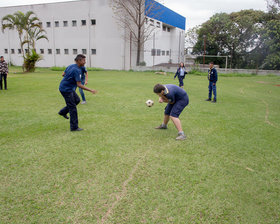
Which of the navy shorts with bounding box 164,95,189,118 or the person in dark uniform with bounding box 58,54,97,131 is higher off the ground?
the person in dark uniform with bounding box 58,54,97,131

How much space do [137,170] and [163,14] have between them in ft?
113

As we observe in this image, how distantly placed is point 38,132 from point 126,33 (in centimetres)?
2688

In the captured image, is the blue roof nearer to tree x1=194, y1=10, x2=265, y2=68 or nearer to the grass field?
tree x1=194, y1=10, x2=265, y2=68

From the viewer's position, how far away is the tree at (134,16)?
29891 mm

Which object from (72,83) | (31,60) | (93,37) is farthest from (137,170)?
(93,37)

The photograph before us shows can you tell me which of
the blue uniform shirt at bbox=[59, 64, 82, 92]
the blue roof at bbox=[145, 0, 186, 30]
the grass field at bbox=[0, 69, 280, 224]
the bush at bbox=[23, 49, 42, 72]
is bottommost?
the grass field at bbox=[0, 69, 280, 224]

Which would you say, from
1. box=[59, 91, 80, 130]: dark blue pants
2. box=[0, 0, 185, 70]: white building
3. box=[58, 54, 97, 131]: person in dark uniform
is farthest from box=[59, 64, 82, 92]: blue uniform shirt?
box=[0, 0, 185, 70]: white building

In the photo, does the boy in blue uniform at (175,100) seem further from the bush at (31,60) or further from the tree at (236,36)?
the tree at (236,36)

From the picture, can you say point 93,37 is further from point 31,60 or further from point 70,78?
point 70,78

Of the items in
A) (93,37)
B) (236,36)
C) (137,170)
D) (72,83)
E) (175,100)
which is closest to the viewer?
(137,170)

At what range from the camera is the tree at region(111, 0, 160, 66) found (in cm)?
2989

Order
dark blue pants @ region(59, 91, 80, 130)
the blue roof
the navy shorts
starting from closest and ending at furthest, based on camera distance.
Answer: the navy shorts
dark blue pants @ region(59, 91, 80, 130)
the blue roof

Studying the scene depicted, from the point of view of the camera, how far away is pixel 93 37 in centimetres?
3206

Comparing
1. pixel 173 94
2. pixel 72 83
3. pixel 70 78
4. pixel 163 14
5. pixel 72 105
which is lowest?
pixel 72 105
